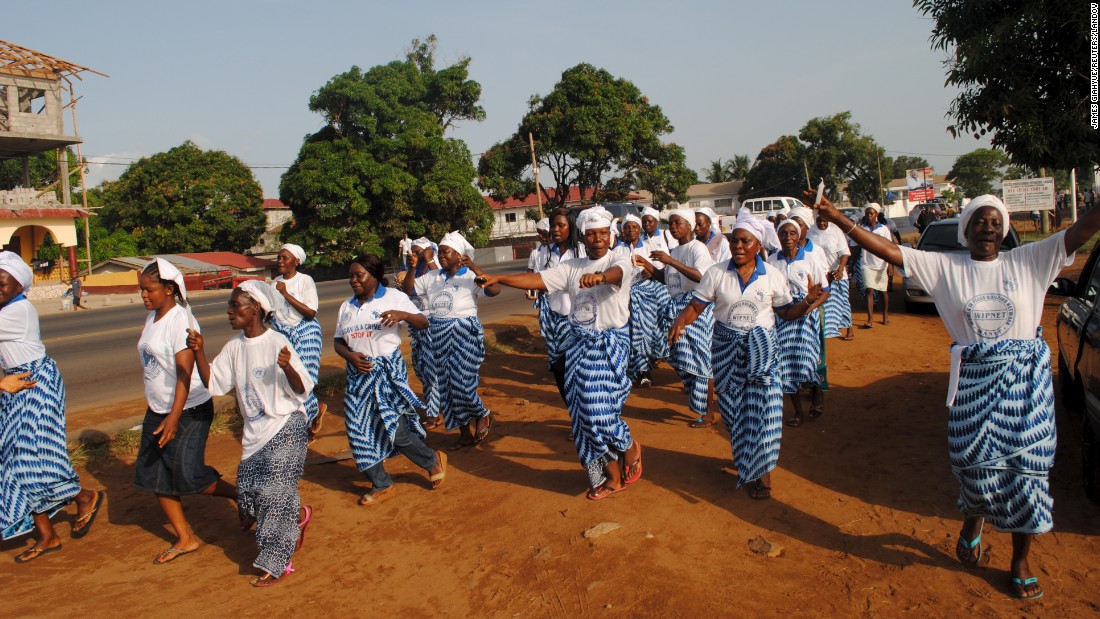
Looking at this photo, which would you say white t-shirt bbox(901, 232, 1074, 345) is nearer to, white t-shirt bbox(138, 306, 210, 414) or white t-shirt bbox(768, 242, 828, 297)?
white t-shirt bbox(768, 242, 828, 297)

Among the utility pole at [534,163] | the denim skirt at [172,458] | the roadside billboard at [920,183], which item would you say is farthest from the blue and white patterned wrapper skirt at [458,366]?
the roadside billboard at [920,183]

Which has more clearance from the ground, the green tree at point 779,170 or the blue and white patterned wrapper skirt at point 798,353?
the green tree at point 779,170

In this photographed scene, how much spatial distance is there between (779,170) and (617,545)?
57.9 m

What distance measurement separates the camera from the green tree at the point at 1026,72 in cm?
838

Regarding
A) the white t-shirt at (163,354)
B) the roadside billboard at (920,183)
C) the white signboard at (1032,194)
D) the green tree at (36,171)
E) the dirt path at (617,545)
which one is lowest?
the dirt path at (617,545)

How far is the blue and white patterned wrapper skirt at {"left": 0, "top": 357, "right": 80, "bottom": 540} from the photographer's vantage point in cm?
471

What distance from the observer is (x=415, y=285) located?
726 cm

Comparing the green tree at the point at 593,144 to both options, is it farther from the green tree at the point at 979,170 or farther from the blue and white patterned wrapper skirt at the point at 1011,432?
the green tree at the point at 979,170

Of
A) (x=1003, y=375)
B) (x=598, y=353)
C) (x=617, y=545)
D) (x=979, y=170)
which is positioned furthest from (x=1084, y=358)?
(x=979, y=170)

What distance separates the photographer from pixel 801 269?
7066 millimetres

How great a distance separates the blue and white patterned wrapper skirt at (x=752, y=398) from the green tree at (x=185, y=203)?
42.2 metres

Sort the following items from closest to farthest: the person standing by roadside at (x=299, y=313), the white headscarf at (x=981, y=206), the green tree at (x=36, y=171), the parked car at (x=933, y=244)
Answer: the white headscarf at (x=981, y=206), the person standing by roadside at (x=299, y=313), the parked car at (x=933, y=244), the green tree at (x=36, y=171)

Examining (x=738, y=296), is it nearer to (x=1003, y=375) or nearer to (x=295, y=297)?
(x=1003, y=375)

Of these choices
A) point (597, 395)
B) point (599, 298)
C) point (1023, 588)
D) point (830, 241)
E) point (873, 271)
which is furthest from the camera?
point (873, 271)
